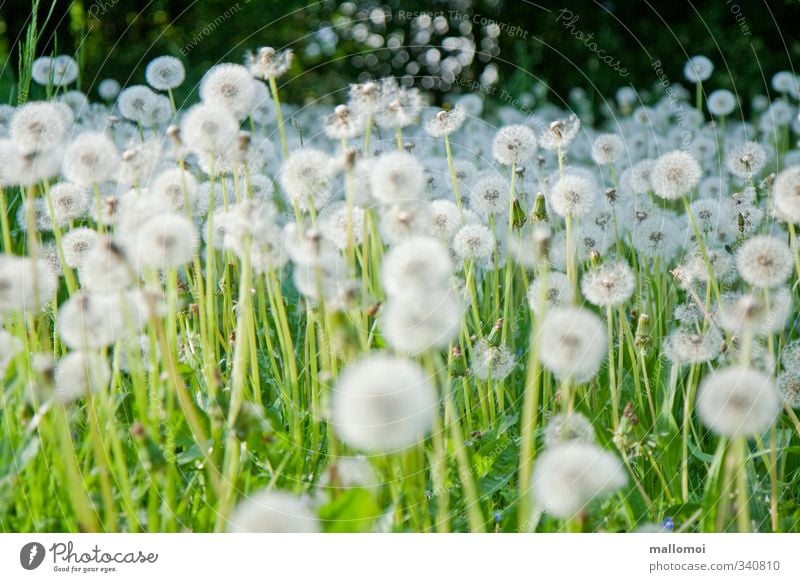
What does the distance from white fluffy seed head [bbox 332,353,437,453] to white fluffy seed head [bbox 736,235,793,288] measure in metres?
0.37

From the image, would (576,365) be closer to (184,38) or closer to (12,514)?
(12,514)

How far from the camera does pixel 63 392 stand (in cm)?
71

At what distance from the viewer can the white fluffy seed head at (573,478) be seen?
0.61 meters

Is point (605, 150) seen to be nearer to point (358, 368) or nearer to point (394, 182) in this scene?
point (394, 182)

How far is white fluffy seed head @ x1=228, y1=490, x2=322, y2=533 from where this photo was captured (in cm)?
62

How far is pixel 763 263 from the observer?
767mm

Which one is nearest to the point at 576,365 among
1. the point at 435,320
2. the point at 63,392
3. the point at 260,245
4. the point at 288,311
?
the point at 435,320

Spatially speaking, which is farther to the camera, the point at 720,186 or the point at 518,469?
the point at 720,186

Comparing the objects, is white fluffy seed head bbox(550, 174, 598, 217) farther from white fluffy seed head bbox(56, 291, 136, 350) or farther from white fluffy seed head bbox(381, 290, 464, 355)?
white fluffy seed head bbox(56, 291, 136, 350)

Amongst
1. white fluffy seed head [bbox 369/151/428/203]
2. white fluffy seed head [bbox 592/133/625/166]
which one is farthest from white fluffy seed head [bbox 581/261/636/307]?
white fluffy seed head [bbox 592/133/625/166]

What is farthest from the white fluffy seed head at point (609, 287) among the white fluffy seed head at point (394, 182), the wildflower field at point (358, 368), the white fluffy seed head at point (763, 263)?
the white fluffy seed head at point (394, 182)

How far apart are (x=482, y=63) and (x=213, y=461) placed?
1.95 m

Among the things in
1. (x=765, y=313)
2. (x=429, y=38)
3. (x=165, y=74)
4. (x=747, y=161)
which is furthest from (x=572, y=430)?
(x=429, y=38)
